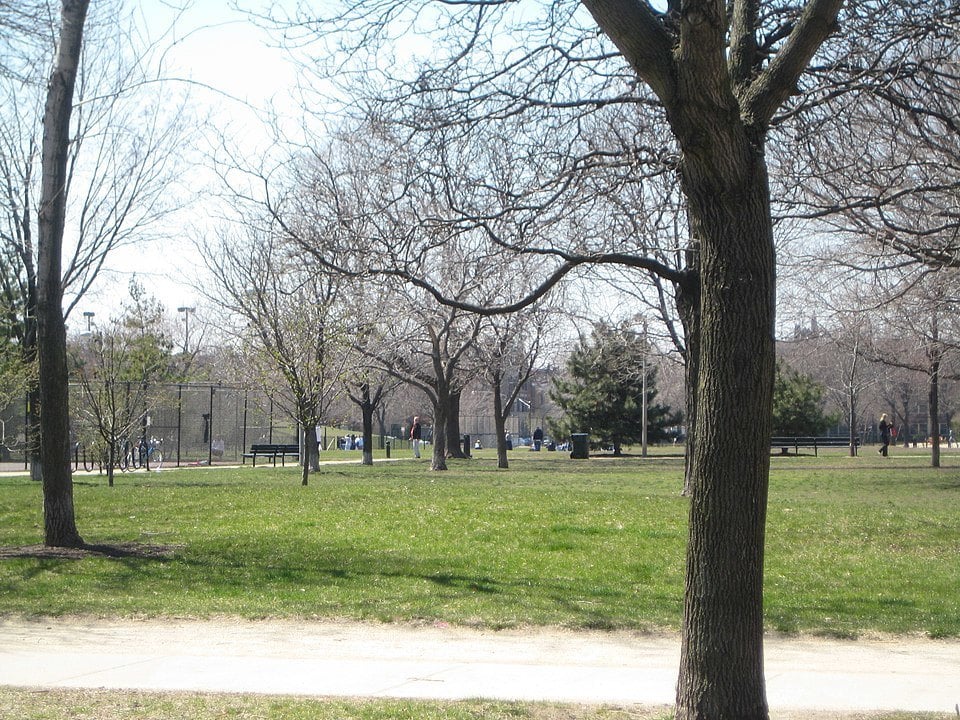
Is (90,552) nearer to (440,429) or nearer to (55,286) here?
(55,286)

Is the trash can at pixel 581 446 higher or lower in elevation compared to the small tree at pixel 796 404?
lower

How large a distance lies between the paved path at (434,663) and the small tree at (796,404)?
152ft

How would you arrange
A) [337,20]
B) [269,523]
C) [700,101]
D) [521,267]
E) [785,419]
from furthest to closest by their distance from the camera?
[785,419] < [521,267] < [269,523] < [337,20] < [700,101]

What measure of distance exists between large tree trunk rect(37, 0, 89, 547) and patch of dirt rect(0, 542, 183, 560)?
25 cm

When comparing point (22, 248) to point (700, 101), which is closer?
point (700, 101)

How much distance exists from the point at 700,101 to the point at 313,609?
6.46 metres

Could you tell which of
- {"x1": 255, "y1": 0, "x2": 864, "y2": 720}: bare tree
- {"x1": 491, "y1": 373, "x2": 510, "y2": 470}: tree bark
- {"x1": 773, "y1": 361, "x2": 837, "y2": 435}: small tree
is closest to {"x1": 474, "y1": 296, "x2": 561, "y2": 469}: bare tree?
{"x1": 491, "y1": 373, "x2": 510, "y2": 470}: tree bark

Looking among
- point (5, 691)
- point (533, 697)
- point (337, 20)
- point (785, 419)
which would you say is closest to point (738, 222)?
point (533, 697)

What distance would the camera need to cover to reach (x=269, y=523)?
1541 cm

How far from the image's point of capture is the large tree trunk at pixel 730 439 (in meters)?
4.86

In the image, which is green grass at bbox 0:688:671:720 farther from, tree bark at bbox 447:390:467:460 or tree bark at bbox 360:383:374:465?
tree bark at bbox 447:390:467:460

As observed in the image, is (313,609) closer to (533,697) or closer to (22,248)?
(533,697)

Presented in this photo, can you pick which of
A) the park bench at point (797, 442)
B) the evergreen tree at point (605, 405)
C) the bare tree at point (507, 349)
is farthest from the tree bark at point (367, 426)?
the park bench at point (797, 442)

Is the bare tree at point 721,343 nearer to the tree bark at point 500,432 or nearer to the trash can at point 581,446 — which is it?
the tree bark at point 500,432
